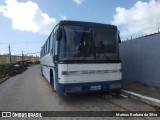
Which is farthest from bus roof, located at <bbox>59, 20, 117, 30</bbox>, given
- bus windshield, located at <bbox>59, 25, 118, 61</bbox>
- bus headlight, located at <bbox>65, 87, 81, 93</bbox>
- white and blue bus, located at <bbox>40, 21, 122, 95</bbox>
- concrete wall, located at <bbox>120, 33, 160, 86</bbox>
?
concrete wall, located at <bbox>120, 33, 160, 86</bbox>

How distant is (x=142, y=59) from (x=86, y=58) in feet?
15.4

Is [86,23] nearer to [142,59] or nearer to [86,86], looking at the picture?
[86,86]

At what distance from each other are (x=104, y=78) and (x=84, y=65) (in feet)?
3.38

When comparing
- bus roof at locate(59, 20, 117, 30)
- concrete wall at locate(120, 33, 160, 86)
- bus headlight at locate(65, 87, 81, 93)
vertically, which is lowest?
bus headlight at locate(65, 87, 81, 93)

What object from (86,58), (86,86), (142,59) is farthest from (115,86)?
(142,59)

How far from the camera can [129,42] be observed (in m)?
14.1

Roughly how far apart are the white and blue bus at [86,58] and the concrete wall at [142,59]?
2580 mm

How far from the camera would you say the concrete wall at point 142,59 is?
11428 mm

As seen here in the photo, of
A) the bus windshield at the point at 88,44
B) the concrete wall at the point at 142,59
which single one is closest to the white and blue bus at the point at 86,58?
the bus windshield at the point at 88,44

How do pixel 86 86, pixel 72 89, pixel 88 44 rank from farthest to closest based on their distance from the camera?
pixel 88 44, pixel 86 86, pixel 72 89

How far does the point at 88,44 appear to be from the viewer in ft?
30.3

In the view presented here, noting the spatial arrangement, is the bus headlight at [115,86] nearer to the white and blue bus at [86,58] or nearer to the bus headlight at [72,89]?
the white and blue bus at [86,58]

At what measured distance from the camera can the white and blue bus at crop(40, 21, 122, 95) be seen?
8.78 meters

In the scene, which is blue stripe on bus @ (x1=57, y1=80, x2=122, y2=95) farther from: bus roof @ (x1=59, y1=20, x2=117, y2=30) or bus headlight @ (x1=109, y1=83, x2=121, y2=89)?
bus roof @ (x1=59, y1=20, x2=117, y2=30)
